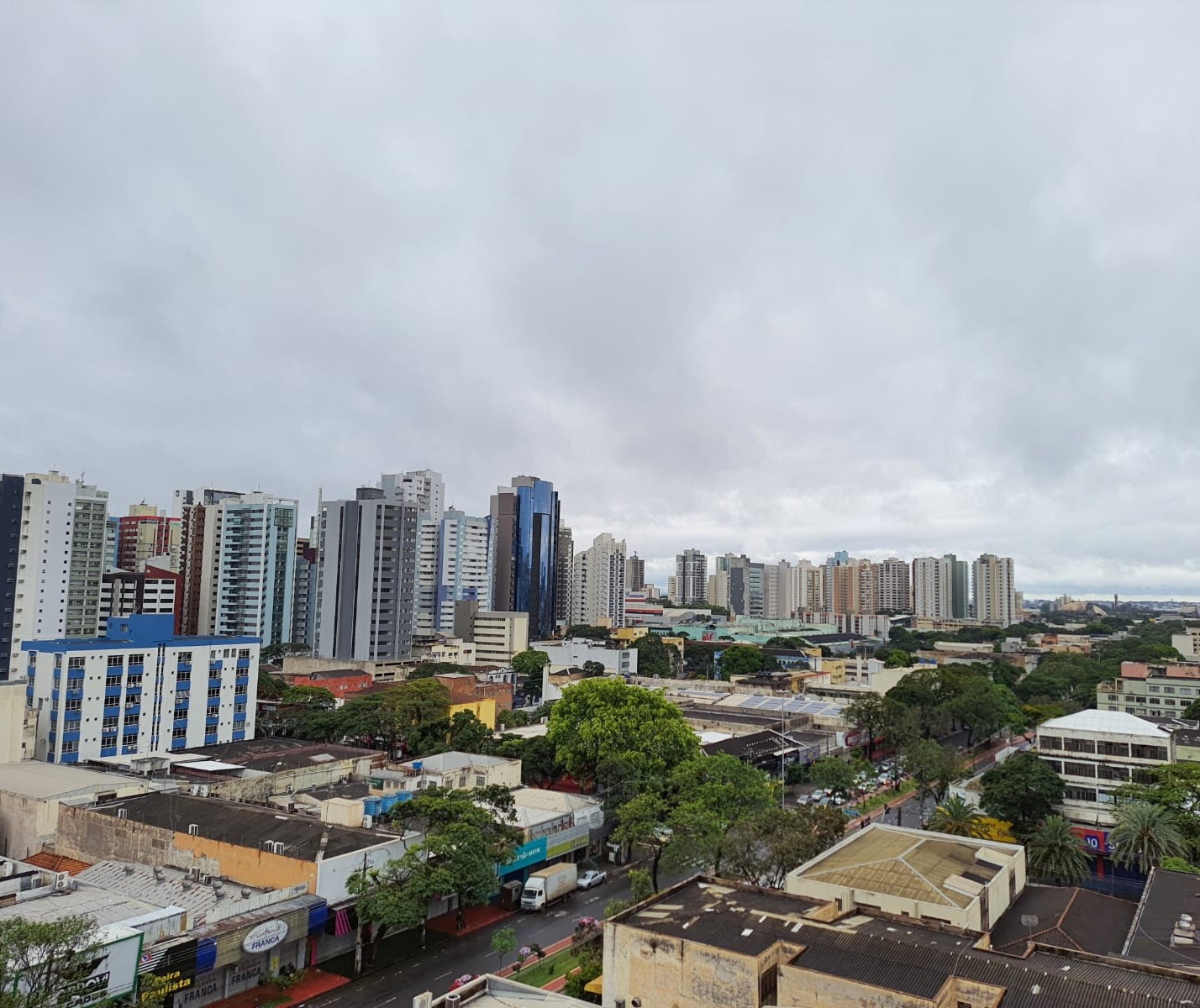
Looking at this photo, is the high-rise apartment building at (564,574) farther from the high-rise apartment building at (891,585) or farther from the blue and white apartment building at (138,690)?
the blue and white apartment building at (138,690)

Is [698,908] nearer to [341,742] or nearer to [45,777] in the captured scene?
[45,777]

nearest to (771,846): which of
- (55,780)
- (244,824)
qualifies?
(244,824)

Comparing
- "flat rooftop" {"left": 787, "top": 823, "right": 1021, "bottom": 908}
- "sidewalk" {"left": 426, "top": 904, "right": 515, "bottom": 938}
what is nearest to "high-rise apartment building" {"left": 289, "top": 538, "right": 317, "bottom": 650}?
"sidewalk" {"left": 426, "top": 904, "right": 515, "bottom": 938}

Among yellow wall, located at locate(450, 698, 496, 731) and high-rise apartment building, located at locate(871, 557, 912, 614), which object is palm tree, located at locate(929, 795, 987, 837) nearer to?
yellow wall, located at locate(450, 698, 496, 731)

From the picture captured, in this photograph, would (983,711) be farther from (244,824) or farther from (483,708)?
(244,824)

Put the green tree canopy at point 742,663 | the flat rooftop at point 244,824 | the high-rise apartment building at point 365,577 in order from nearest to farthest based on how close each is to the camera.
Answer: the flat rooftop at point 244,824 < the high-rise apartment building at point 365,577 < the green tree canopy at point 742,663

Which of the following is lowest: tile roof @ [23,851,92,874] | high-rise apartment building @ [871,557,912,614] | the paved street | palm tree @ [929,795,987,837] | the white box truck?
the paved street

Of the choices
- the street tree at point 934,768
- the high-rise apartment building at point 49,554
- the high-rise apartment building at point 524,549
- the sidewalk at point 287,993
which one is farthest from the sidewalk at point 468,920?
the high-rise apartment building at point 524,549
